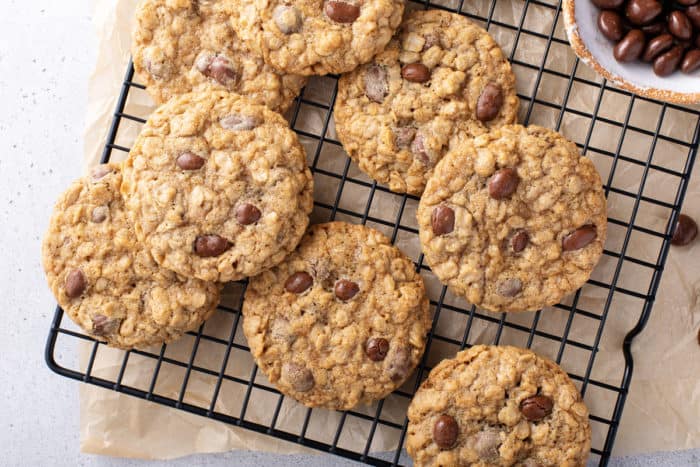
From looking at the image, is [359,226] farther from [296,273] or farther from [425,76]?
[425,76]

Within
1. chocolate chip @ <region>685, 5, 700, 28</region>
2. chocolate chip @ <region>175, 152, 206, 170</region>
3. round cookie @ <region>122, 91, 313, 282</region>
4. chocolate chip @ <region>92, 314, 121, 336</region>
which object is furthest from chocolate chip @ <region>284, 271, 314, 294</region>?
chocolate chip @ <region>685, 5, 700, 28</region>

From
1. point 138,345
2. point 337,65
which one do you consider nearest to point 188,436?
point 138,345

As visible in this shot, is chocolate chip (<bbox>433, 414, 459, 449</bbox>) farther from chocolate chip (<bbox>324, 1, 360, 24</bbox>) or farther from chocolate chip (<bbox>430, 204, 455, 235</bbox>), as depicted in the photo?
chocolate chip (<bbox>324, 1, 360, 24</bbox>)

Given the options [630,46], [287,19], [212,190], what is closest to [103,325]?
[212,190]


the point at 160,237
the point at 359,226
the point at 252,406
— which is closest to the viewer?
the point at 160,237

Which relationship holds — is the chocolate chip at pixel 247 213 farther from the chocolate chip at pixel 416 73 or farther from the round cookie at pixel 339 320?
the chocolate chip at pixel 416 73

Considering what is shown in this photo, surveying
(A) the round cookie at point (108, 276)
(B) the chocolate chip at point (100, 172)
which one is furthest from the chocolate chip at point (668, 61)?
(B) the chocolate chip at point (100, 172)
